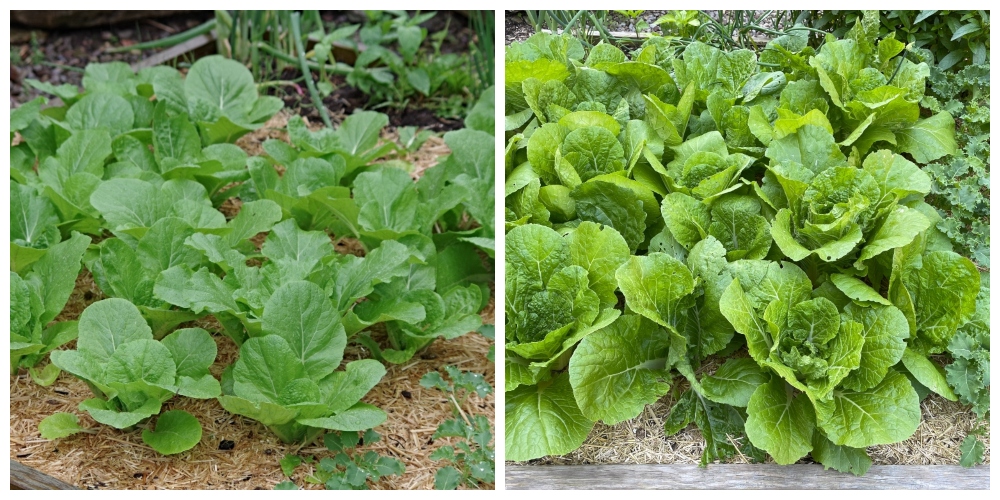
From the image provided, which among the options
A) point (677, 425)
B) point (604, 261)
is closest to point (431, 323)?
point (604, 261)

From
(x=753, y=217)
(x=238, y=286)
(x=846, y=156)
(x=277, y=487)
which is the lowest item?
(x=277, y=487)

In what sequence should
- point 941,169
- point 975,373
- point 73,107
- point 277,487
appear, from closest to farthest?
point 277,487
point 975,373
point 941,169
point 73,107

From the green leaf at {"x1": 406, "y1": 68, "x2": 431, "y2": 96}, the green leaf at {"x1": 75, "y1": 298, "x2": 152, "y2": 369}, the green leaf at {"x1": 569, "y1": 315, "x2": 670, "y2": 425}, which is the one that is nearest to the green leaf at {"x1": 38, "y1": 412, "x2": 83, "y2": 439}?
the green leaf at {"x1": 75, "y1": 298, "x2": 152, "y2": 369}

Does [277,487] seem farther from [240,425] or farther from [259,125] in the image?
[259,125]

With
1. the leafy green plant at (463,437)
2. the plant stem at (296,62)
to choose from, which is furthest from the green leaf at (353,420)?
the plant stem at (296,62)

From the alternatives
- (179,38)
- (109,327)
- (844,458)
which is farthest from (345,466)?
(179,38)

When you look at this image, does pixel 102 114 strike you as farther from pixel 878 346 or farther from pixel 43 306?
pixel 878 346

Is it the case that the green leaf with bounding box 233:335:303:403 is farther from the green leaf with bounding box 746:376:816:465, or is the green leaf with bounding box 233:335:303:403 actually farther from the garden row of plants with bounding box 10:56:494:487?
the green leaf with bounding box 746:376:816:465
